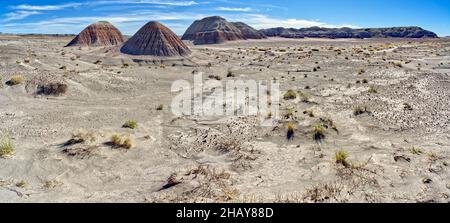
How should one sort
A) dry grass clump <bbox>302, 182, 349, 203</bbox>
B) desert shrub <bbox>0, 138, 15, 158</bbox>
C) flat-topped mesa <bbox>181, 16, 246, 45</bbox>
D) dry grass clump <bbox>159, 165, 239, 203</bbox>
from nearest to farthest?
1. dry grass clump <bbox>302, 182, 349, 203</bbox>
2. dry grass clump <bbox>159, 165, 239, 203</bbox>
3. desert shrub <bbox>0, 138, 15, 158</bbox>
4. flat-topped mesa <bbox>181, 16, 246, 45</bbox>

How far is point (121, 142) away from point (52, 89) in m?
10.2

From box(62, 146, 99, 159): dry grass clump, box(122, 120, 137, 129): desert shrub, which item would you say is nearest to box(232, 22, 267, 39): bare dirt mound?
box(122, 120, 137, 129): desert shrub

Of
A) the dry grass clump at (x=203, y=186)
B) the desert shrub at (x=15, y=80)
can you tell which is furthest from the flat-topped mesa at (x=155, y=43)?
the dry grass clump at (x=203, y=186)

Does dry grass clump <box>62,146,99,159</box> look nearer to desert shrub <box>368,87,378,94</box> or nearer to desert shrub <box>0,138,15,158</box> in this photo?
desert shrub <box>0,138,15,158</box>

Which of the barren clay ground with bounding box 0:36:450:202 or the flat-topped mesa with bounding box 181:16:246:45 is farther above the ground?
the flat-topped mesa with bounding box 181:16:246:45

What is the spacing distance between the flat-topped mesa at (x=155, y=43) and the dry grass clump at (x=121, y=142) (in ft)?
98.0

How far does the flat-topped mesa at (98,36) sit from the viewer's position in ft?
234

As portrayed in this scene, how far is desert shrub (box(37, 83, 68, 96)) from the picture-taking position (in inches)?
803

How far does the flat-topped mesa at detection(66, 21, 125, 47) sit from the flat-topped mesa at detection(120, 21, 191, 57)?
29.8 metres

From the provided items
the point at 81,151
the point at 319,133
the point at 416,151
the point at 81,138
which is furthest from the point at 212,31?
the point at 416,151

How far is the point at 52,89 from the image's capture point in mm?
20453

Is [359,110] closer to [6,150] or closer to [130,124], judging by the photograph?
[130,124]

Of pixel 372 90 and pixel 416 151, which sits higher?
pixel 372 90

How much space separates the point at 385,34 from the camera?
139 meters
